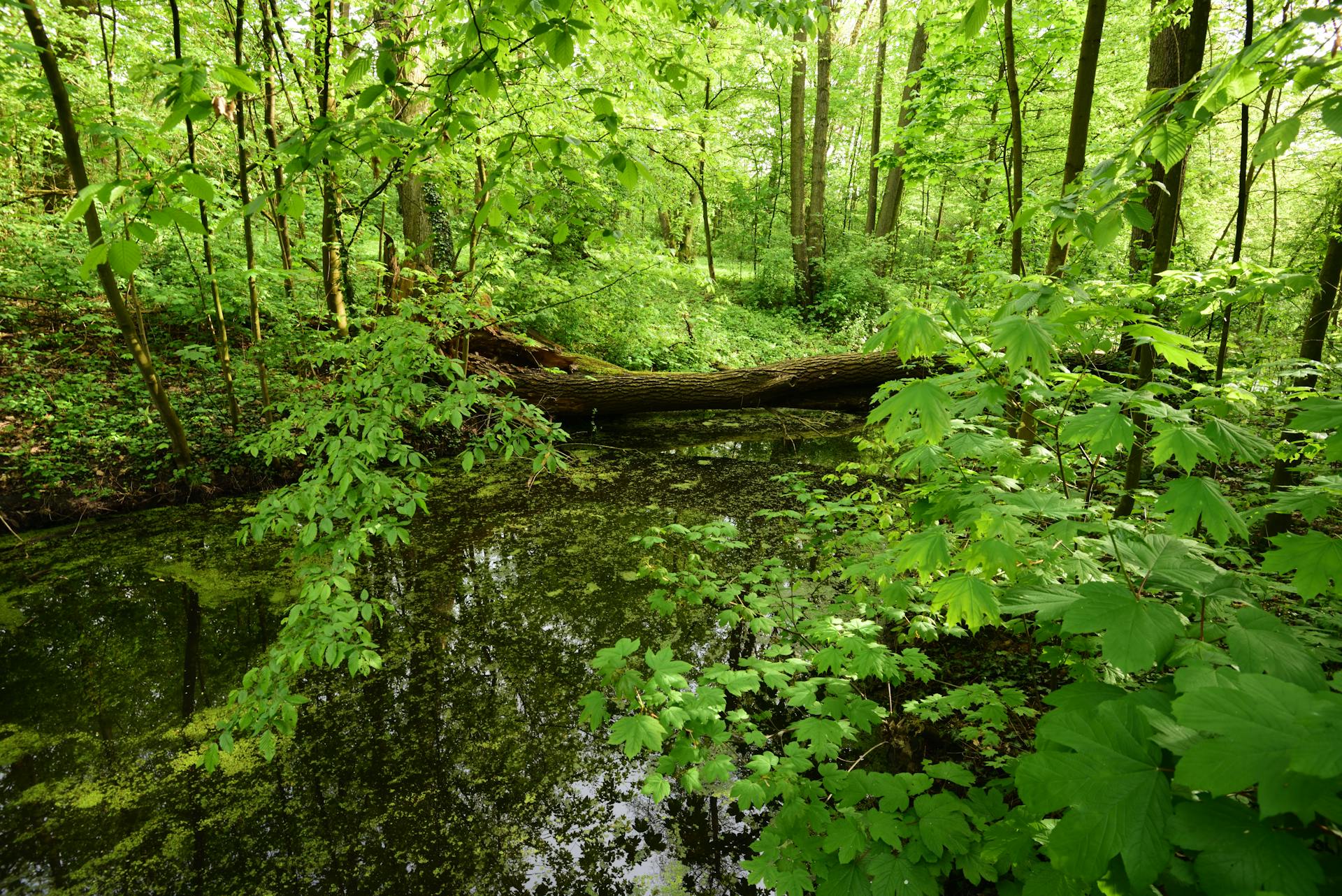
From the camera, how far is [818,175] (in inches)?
430

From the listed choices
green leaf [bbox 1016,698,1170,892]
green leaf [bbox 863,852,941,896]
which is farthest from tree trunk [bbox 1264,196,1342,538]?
green leaf [bbox 1016,698,1170,892]

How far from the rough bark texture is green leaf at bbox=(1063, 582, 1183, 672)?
Answer: 1094cm

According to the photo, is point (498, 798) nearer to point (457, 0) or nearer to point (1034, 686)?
point (1034, 686)

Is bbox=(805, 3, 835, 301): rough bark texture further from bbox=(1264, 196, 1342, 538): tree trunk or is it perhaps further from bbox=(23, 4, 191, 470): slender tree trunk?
bbox=(23, 4, 191, 470): slender tree trunk

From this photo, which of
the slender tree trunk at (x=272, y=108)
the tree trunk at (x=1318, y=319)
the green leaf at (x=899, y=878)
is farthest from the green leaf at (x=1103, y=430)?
the slender tree trunk at (x=272, y=108)

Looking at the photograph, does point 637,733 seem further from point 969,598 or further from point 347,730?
point 347,730

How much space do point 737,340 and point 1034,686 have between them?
722 cm

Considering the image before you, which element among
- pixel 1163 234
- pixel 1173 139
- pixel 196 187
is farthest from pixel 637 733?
pixel 1163 234

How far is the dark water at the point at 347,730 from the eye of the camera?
175cm

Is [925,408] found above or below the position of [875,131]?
below

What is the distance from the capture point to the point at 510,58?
362cm

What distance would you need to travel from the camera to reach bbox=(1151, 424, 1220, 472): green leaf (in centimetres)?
101

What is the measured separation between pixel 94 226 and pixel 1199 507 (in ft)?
14.7

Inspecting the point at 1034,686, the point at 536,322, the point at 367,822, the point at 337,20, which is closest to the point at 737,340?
the point at 536,322
